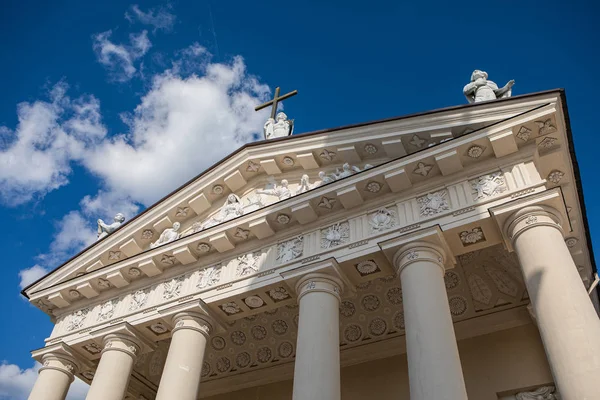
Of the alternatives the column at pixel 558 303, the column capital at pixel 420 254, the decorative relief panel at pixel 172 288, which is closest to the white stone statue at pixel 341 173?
the column capital at pixel 420 254

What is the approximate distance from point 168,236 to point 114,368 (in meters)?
3.52

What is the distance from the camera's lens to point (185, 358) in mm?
11594

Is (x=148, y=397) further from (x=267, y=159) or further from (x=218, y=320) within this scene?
(x=267, y=159)

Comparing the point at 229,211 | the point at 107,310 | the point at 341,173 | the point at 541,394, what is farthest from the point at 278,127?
the point at 541,394

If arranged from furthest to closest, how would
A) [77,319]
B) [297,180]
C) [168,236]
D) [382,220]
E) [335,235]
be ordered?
[77,319], [168,236], [297,180], [335,235], [382,220]

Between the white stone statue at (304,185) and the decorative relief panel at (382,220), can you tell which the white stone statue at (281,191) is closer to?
the white stone statue at (304,185)

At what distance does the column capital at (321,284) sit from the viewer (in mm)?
10961

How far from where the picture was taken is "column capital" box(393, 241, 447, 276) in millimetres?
10156

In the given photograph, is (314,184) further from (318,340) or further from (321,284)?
(318,340)

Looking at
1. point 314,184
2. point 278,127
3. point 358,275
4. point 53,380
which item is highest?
point 278,127

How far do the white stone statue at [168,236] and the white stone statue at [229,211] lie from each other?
2.58 feet

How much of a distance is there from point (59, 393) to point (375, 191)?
30.4 ft

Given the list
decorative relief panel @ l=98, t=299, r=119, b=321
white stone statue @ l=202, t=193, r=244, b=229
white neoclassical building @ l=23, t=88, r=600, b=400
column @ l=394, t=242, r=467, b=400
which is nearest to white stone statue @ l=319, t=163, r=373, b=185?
white neoclassical building @ l=23, t=88, r=600, b=400

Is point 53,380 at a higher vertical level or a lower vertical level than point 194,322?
lower
